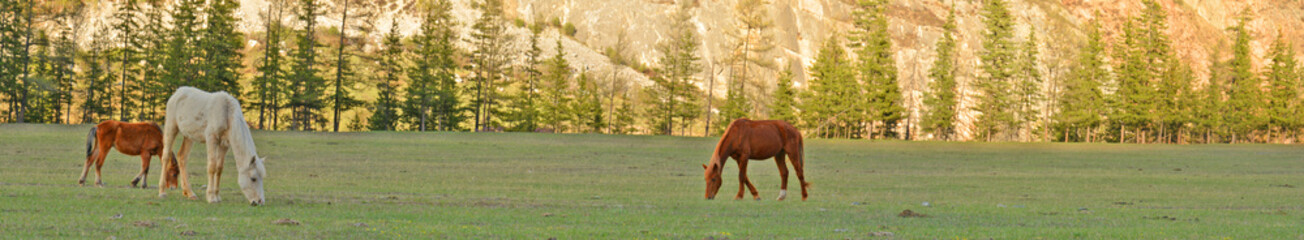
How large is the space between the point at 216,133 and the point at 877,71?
267ft

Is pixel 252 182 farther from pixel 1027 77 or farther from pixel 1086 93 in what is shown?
pixel 1086 93

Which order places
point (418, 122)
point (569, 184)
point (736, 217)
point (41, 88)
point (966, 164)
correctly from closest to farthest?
point (736, 217)
point (569, 184)
point (966, 164)
point (41, 88)
point (418, 122)

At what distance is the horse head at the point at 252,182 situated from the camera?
44.0 ft

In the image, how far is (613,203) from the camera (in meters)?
16.5

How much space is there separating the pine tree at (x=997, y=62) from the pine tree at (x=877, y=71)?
8.48 metres

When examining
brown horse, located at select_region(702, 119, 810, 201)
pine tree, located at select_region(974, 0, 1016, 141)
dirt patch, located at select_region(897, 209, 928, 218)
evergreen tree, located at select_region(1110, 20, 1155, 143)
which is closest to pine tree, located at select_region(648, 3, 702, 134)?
pine tree, located at select_region(974, 0, 1016, 141)

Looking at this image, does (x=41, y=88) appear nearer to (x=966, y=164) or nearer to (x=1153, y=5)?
(x=966, y=164)

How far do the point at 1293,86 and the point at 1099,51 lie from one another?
76.9ft

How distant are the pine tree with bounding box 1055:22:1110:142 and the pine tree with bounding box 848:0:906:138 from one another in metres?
17.8

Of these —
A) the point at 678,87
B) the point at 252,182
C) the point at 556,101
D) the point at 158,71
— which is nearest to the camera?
the point at 252,182

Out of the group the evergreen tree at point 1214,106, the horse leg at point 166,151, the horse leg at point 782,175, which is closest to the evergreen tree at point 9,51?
the horse leg at point 166,151

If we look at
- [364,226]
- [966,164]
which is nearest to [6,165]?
[364,226]

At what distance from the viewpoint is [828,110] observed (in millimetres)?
89938

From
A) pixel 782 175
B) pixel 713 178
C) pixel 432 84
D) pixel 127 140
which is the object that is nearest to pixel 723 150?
pixel 713 178
